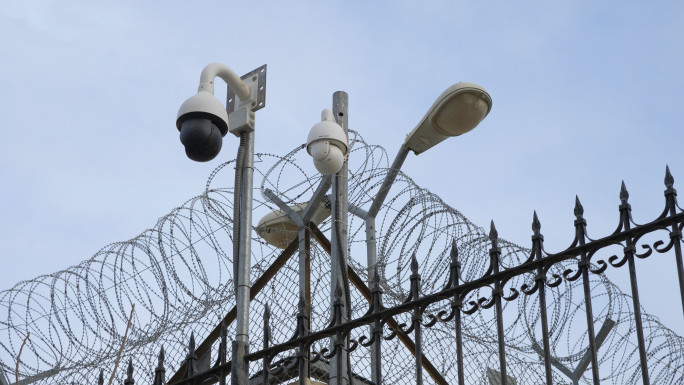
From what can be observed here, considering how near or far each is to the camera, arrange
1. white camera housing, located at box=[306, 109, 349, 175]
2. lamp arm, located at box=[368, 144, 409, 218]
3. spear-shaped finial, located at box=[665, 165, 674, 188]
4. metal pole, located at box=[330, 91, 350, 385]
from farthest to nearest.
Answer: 1. lamp arm, located at box=[368, 144, 409, 218]
2. white camera housing, located at box=[306, 109, 349, 175]
3. metal pole, located at box=[330, 91, 350, 385]
4. spear-shaped finial, located at box=[665, 165, 674, 188]

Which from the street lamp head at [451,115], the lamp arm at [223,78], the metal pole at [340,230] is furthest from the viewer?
the street lamp head at [451,115]

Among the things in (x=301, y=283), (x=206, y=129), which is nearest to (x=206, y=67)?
(x=206, y=129)

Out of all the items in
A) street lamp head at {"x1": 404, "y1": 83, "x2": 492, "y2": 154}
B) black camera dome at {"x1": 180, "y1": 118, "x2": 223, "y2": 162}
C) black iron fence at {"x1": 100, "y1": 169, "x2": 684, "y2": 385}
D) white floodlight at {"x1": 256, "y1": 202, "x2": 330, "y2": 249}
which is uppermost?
white floodlight at {"x1": 256, "y1": 202, "x2": 330, "y2": 249}

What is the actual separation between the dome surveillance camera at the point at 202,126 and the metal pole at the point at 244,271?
53 centimetres

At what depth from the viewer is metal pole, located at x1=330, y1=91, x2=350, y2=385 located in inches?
A: 251

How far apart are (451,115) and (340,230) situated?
40.4 inches

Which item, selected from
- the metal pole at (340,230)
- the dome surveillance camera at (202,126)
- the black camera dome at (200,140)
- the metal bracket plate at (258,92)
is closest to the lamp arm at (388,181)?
the metal pole at (340,230)

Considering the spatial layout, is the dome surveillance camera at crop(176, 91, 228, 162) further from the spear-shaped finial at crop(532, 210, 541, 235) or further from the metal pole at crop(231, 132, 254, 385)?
the spear-shaped finial at crop(532, 210, 541, 235)

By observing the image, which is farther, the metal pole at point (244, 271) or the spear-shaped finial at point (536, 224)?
the metal pole at point (244, 271)

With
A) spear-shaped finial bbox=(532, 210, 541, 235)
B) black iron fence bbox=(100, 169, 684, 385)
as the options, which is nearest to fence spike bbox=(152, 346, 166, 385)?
black iron fence bbox=(100, 169, 684, 385)

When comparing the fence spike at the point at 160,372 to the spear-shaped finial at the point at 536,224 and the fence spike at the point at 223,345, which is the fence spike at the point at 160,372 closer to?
the fence spike at the point at 223,345

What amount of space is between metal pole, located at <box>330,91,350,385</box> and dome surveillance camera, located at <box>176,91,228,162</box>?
3.16 feet

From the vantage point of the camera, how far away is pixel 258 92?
6781 millimetres

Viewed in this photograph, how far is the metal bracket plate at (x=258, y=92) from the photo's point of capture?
6757 mm
